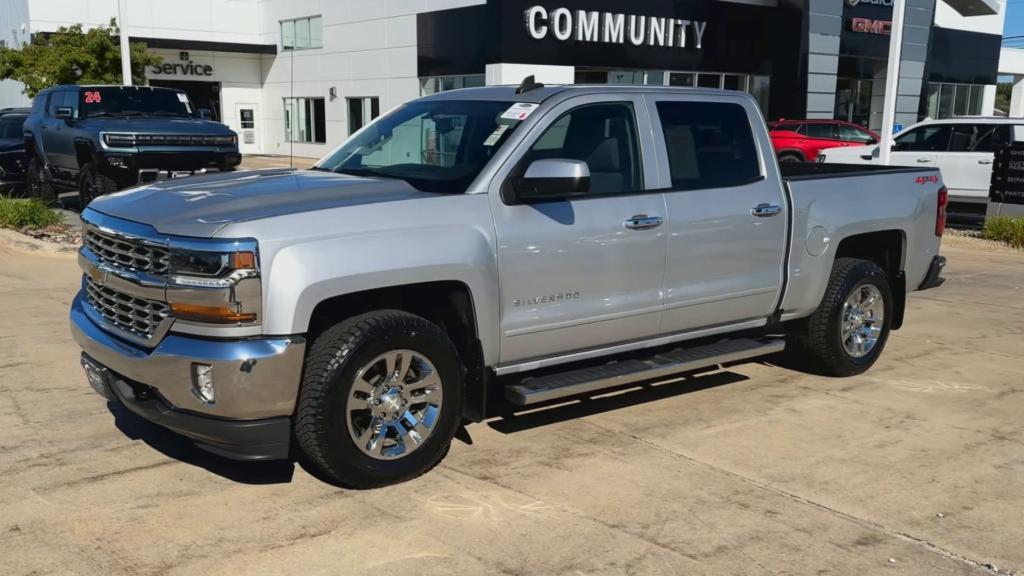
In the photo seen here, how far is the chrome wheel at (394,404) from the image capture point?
4406mm

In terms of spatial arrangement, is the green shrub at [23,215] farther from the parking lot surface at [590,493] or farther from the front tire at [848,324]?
the front tire at [848,324]

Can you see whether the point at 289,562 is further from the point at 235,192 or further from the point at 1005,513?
the point at 1005,513

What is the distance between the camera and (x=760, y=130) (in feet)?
20.4

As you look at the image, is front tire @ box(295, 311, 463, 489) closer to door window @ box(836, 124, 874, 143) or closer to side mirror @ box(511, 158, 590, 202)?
side mirror @ box(511, 158, 590, 202)

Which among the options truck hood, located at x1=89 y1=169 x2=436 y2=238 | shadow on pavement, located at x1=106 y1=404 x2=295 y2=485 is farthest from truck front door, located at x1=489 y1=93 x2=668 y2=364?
shadow on pavement, located at x1=106 y1=404 x2=295 y2=485

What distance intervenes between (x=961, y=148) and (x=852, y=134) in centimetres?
863

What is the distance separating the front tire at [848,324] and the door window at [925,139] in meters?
10.9

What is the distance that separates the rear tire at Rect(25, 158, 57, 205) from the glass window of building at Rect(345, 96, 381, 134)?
17075mm

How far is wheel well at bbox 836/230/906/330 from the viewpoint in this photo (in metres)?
7.00

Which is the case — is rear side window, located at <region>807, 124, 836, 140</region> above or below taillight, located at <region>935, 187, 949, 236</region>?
above

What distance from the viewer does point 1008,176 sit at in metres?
14.6

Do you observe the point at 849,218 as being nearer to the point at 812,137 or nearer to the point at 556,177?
the point at 556,177

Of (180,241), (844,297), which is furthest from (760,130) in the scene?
(180,241)

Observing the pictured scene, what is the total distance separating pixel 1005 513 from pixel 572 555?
2.17 m
